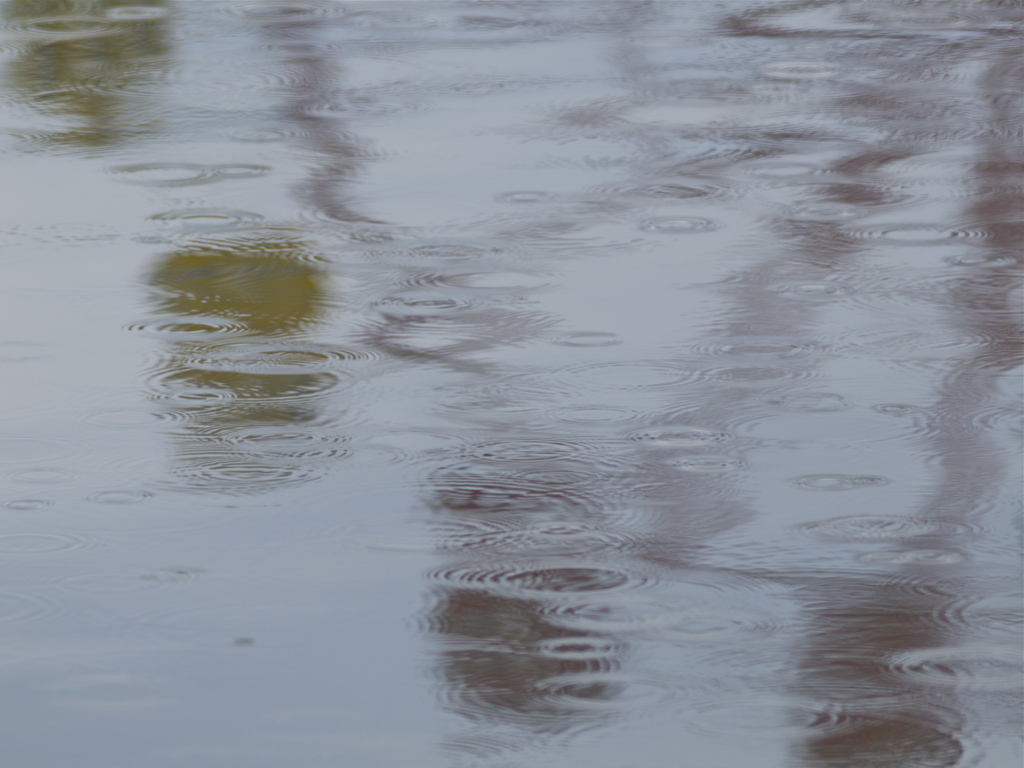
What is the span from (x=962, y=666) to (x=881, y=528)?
12.2 inches

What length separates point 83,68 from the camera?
4.01 m

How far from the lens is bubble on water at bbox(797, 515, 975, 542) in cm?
181

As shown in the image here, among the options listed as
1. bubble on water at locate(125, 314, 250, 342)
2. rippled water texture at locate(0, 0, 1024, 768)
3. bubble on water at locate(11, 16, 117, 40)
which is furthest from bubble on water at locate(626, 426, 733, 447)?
bubble on water at locate(11, 16, 117, 40)

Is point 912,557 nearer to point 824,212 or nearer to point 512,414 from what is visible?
point 512,414

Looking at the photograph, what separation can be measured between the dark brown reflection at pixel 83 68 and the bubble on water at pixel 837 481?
6.38ft

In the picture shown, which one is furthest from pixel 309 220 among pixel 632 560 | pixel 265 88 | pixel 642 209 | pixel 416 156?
pixel 632 560

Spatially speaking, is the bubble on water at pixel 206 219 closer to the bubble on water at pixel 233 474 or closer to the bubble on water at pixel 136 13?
the bubble on water at pixel 233 474

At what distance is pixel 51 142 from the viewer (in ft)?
11.1

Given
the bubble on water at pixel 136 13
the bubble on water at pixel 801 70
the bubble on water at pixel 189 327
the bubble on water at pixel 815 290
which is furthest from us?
the bubble on water at pixel 136 13

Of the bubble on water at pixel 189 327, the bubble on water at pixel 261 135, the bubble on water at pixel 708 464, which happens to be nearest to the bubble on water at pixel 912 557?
the bubble on water at pixel 708 464

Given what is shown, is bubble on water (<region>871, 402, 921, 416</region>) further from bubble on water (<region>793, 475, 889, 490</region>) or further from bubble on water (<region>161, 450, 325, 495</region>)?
bubble on water (<region>161, 450, 325, 495</region>)

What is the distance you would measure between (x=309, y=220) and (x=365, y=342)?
60 centimetres

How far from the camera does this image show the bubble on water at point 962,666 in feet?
4.96

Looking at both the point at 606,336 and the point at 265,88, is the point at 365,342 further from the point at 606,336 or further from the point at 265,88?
the point at 265,88
